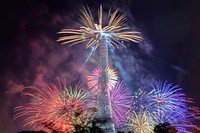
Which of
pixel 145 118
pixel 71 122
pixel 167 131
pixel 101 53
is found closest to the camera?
pixel 167 131

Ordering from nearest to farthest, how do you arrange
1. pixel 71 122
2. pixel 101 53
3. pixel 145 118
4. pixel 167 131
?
pixel 167 131
pixel 71 122
pixel 145 118
pixel 101 53

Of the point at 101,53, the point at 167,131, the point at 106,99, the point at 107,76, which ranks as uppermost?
the point at 101,53

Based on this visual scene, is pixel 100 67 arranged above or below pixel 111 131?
above

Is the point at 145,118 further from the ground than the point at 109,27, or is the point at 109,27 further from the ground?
the point at 109,27

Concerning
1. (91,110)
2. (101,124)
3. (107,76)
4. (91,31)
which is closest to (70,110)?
(91,110)

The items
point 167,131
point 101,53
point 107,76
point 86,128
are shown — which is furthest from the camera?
point 101,53

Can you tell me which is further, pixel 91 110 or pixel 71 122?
pixel 91 110

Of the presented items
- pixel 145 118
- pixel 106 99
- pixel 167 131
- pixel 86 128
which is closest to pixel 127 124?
pixel 145 118

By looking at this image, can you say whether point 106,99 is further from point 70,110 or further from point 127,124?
point 70,110

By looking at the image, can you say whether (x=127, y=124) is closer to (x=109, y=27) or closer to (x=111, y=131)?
(x=111, y=131)
